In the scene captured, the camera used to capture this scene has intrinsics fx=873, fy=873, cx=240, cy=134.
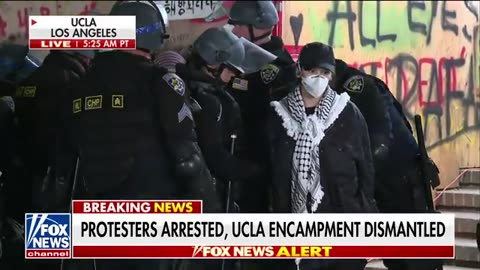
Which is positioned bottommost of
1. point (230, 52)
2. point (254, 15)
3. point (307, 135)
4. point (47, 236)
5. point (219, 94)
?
point (47, 236)

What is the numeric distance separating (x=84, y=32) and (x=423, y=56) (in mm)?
780

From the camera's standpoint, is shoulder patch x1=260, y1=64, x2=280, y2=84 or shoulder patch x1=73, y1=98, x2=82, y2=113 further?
shoulder patch x1=260, y1=64, x2=280, y2=84

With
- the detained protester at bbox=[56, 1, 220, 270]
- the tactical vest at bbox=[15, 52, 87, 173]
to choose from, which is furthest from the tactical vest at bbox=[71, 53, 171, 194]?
the tactical vest at bbox=[15, 52, 87, 173]

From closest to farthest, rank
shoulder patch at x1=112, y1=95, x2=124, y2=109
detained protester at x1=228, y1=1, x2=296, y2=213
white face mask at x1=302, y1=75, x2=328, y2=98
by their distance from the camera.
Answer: shoulder patch at x1=112, y1=95, x2=124, y2=109 → white face mask at x1=302, y1=75, x2=328, y2=98 → detained protester at x1=228, y1=1, x2=296, y2=213

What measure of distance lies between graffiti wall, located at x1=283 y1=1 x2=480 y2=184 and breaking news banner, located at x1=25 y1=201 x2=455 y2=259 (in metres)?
0.24

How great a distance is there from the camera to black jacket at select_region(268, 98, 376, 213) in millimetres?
1944

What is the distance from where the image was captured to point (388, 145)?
2.05 m

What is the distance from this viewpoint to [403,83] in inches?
80.1

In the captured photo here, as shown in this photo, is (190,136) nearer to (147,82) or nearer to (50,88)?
(147,82)

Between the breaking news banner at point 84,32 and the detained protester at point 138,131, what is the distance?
0.02m

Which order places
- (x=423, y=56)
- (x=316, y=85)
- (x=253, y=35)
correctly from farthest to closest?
(x=253, y=35) → (x=423, y=56) → (x=316, y=85)

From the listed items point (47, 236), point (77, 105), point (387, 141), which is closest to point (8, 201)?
point (47, 236)

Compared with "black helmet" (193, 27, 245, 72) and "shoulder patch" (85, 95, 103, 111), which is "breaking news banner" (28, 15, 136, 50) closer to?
"shoulder patch" (85, 95, 103, 111)

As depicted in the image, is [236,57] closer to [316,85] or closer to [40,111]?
[316,85]
